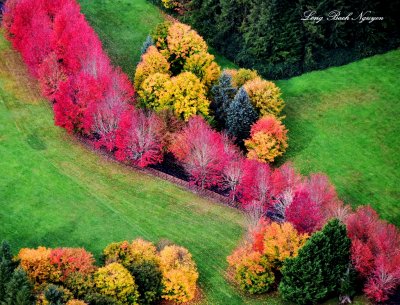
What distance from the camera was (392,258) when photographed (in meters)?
71.0

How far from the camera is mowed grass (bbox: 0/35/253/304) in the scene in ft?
263

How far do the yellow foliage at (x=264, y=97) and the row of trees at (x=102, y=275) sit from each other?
93.8 ft

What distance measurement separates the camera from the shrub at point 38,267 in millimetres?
70375

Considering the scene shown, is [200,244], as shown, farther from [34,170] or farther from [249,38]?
[249,38]

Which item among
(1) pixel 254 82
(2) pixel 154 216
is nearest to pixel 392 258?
(2) pixel 154 216

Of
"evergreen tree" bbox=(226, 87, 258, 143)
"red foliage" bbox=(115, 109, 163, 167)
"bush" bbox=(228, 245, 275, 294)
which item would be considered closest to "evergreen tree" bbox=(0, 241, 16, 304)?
"bush" bbox=(228, 245, 275, 294)

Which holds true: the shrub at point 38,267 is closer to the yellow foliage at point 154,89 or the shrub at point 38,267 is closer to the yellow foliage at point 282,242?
the yellow foliage at point 282,242

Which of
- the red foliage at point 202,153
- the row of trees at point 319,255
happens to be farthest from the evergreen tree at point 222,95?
the row of trees at point 319,255

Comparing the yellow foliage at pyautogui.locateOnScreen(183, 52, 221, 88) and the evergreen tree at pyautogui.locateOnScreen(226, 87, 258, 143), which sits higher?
the yellow foliage at pyautogui.locateOnScreen(183, 52, 221, 88)

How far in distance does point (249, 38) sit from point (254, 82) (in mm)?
11292

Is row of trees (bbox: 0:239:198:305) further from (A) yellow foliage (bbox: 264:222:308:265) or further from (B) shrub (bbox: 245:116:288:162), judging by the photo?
(B) shrub (bbox: 245:116:288:162)

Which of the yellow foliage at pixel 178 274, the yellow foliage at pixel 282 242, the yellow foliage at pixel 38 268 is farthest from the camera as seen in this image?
the yellow foliage at pixel 282 242

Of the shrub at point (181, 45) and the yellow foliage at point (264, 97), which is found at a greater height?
the shrub at point (181, 45)

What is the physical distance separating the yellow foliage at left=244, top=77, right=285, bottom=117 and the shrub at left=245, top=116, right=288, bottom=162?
3.82 metres
